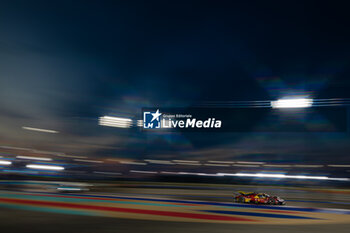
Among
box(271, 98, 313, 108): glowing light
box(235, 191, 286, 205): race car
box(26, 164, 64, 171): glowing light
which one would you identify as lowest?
box(235, 191, 286, 205): race car

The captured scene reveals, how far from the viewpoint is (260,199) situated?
45.8 feet

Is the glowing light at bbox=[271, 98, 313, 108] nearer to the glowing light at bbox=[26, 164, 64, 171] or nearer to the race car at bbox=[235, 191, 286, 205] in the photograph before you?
the race car at bbox=[235, 191, 286, 205]

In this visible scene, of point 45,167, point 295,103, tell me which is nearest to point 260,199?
point 295,103

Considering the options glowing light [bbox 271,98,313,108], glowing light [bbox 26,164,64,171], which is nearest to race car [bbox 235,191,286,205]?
glowing light [bbox 271,98,313,108]

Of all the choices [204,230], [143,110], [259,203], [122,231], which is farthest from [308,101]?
[122,231]

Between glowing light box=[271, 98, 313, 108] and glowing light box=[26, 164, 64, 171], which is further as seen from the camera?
glowing light box=[26, 164, 64, 171]

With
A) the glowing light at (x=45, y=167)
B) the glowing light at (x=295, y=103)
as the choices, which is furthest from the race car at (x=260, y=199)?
the glowing light at (x=45, y=167)

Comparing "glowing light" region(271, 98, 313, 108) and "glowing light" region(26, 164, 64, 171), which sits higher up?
"glowing light" region(271, 98, 313, 108)

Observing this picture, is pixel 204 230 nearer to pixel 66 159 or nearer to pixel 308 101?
pixel 308 101

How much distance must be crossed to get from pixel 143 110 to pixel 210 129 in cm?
436

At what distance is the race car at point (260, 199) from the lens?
44.4ft

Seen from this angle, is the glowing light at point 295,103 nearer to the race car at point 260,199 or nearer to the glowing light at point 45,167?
the race car at point 260,199

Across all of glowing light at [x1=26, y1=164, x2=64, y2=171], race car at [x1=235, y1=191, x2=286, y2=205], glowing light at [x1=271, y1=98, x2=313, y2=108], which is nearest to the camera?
race car at [x1=235, y1=191, x2=286, y2=205]

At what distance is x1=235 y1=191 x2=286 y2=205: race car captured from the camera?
13547 millimetres
